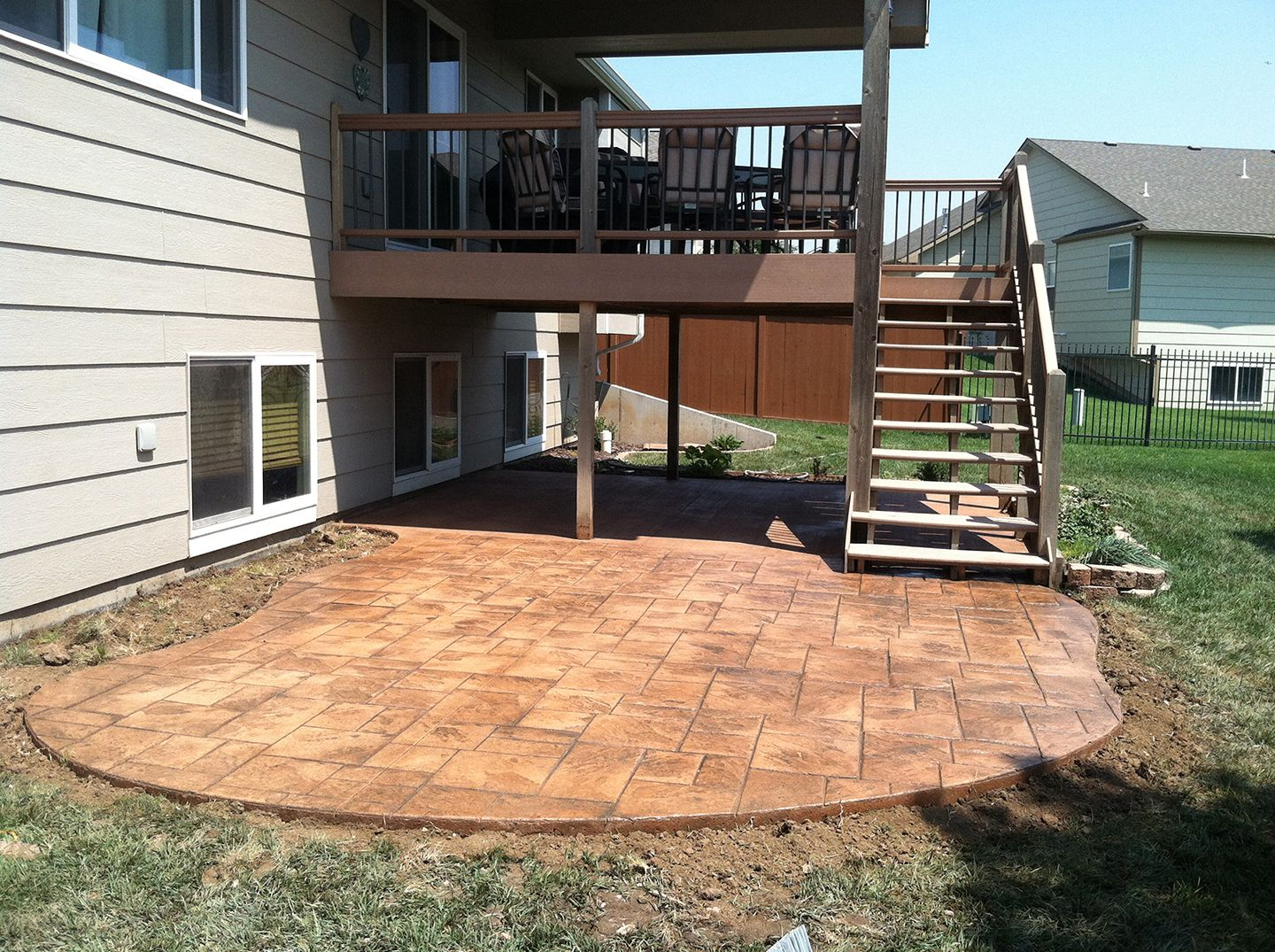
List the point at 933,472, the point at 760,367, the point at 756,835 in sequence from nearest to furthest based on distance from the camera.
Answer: the point at 756,835
the point at 933,472
the point at 760,367

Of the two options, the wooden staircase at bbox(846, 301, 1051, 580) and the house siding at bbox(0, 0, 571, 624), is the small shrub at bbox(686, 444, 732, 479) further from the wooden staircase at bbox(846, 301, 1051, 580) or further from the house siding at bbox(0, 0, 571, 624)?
the house siding at bbox(0, 0, 571, 624)

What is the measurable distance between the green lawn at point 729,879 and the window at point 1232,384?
18662mm

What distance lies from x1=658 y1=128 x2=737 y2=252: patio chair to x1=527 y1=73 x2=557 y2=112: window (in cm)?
465

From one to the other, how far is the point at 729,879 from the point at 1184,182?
73.9ft

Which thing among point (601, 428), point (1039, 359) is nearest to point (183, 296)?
point (1039, 359)

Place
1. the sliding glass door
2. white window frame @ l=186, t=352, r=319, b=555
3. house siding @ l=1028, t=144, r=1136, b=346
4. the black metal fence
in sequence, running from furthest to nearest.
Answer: house siding @ l=1028, t=144, r=1136, b=346 → the black metal fence → the sliding glass door → white window frame @ l=186, t=352, r=319, b=555

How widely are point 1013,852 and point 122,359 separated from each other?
4.61 metres

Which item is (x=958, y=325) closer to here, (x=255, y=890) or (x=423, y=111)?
(x=423, y=111)

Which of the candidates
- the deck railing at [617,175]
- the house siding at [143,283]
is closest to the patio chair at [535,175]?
the deck railing at [617,175]

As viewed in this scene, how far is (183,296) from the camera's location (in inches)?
228

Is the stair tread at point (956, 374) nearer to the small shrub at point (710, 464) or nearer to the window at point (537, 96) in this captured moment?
the small shrub at point (710, 464)

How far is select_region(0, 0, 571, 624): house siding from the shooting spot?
4723 mm

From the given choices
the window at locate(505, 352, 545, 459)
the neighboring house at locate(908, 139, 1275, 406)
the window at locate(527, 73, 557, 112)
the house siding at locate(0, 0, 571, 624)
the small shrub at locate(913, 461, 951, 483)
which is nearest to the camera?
the house siding at locate(0, 0, 571, 624)
